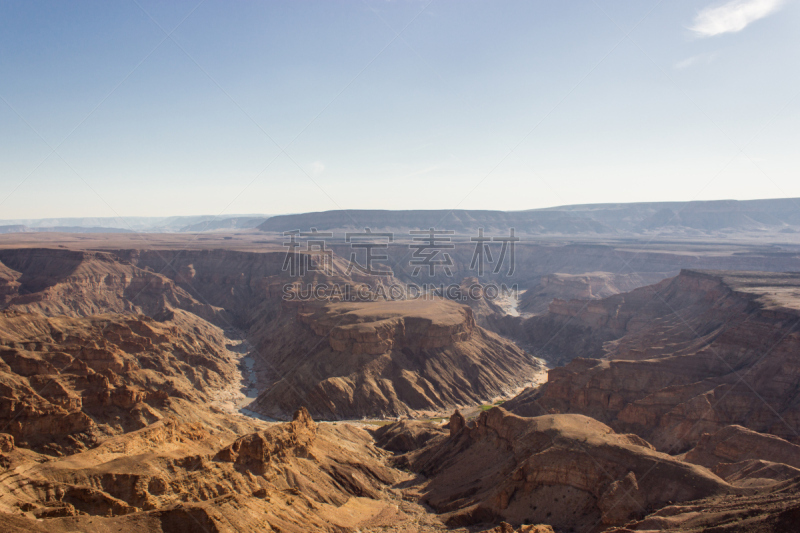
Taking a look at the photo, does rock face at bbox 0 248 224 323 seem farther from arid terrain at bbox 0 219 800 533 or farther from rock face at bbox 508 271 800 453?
rock face at bbox 508 271 800 453

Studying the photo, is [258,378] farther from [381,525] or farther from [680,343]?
[680,343]

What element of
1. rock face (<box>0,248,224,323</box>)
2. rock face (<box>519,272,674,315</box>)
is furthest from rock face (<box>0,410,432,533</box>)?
rock face (<box>519,272,674,315</box>)

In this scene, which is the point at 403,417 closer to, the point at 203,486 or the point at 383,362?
the point at 383,362

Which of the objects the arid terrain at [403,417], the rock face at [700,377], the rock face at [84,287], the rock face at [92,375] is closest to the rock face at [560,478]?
the arid terrain at [403,417]

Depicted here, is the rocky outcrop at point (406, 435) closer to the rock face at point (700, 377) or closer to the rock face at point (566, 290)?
the rock face at point (700, 377)

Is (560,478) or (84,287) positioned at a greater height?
(84,287)

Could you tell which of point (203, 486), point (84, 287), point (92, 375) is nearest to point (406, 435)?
point (203, 486)
